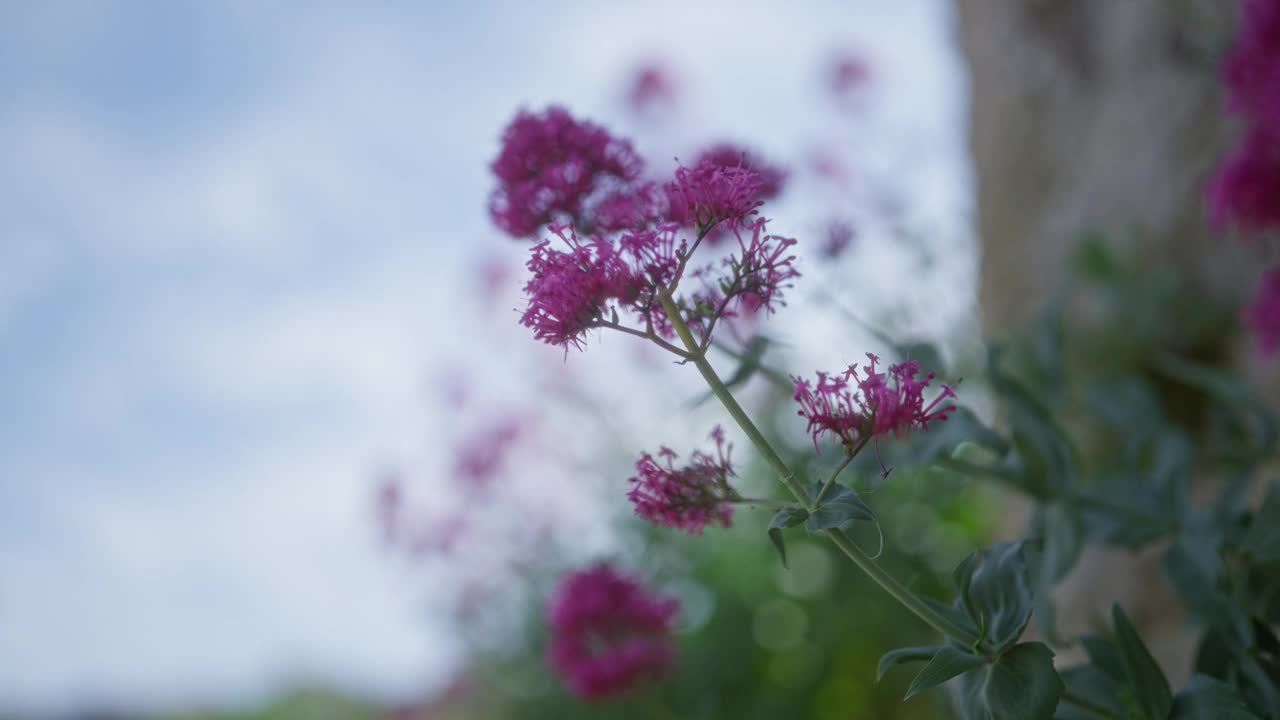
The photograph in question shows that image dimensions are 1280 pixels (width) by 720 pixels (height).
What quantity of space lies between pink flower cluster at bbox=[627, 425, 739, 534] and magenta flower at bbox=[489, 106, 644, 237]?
24 cm

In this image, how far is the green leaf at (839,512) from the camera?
1.78 feet

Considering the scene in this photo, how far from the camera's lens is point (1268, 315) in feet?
4.01

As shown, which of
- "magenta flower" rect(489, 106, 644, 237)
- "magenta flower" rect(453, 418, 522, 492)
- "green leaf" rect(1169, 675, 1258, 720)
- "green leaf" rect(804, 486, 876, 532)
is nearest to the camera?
"green leaf" rect(804, 486, 876, 532)

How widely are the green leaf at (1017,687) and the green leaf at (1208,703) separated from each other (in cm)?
13

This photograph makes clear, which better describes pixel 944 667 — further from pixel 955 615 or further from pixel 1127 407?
pixel 1127 407

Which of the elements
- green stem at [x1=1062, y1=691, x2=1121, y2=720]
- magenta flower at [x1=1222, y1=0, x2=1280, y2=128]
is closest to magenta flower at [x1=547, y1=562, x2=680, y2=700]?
green stem at [x1=1062, y1=691, x2=1121, y2=720]

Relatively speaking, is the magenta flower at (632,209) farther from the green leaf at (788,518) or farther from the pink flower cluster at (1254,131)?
the pink flower cluster at (1254,131)

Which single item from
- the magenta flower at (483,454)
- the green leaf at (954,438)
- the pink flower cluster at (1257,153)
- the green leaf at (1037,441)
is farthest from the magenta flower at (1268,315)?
the magenta flower at (483,454)

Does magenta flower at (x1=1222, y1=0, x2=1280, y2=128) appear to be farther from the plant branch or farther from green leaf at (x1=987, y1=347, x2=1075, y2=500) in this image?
the plant branch

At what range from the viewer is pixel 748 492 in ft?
7.67

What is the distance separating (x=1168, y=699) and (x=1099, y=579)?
3.41ft

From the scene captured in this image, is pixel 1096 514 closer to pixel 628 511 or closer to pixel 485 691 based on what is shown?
pixel 628 511

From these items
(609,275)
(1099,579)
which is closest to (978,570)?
(609,275)

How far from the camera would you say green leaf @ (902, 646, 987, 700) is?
59 cm
